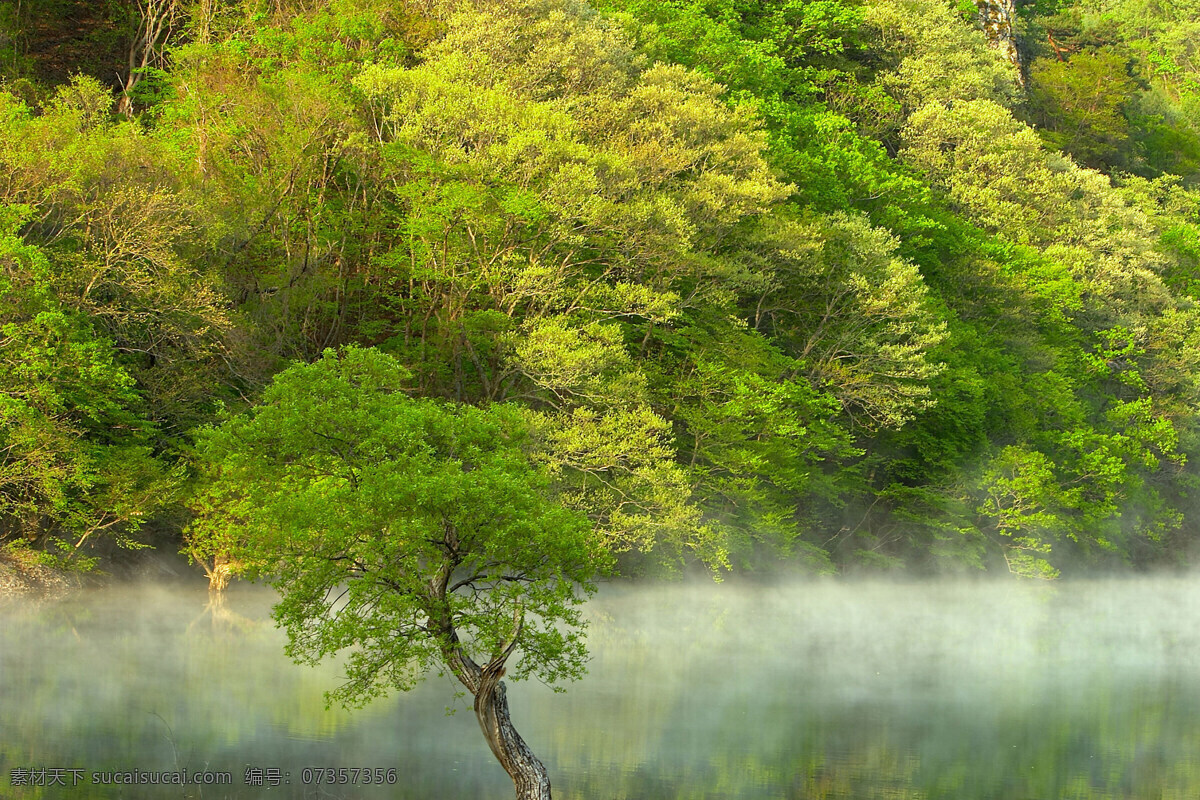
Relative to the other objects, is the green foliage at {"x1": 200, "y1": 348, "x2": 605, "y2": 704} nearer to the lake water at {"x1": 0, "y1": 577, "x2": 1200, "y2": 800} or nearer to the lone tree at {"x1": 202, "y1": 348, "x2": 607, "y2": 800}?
the lone tree at {"x1": 202, "y1": 348, "x2": 607, "y2": 800}

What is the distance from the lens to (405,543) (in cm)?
1631

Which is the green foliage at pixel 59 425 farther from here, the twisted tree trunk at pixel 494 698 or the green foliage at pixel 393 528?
the twisted tree trunk at pixel 494 698

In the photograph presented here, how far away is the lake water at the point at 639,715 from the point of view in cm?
1892

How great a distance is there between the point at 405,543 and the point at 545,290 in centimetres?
1878

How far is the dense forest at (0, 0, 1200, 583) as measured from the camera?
1160 inches

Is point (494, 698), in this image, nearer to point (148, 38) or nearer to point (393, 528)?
point (393, 528)

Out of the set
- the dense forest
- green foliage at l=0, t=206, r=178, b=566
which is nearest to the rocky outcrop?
the dense forest

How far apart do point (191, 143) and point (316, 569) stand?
22.0 m

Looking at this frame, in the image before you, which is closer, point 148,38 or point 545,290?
point 545,290

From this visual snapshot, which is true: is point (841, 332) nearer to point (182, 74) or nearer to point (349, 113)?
point (349, 113)

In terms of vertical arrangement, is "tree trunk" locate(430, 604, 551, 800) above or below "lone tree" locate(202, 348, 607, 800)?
below

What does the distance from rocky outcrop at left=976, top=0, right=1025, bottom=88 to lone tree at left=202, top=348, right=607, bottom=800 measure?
69984 mm

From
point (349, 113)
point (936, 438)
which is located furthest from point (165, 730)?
point (936, 438)

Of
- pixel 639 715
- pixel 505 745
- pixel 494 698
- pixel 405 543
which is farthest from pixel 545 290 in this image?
pixel 505 745
